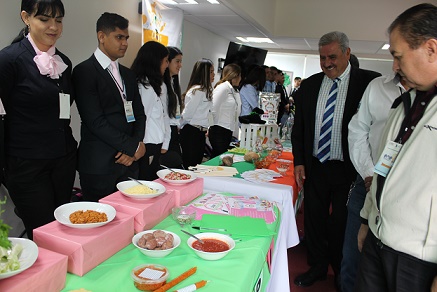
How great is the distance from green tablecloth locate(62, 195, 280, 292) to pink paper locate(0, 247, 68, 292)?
6 cm

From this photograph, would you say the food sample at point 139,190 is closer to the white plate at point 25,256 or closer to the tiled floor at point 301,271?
the white plate at point 25,256

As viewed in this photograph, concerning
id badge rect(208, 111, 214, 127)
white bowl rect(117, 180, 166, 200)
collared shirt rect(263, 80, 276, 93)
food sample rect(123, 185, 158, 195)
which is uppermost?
collared shirt rect(263, 80, 276, 93)

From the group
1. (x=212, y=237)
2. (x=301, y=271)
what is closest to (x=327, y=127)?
(x=301, y=271)

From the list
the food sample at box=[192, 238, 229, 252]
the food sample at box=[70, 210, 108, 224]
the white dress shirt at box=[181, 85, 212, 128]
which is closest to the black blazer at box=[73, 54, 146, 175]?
Result: the food sample at box=[70, 210, 108, 224]

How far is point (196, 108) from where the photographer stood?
144 inches

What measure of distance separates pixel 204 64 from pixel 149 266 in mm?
2984

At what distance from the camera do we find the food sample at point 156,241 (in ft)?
3.51

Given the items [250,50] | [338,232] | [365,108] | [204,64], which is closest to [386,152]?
[365,108]

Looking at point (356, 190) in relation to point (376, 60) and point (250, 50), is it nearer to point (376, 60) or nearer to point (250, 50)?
point (250, 50)

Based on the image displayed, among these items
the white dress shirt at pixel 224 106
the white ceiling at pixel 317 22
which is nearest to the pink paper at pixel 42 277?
the white dress shirt at pixel 224 106

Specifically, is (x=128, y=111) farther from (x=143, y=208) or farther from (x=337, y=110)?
(x=337, y=110)

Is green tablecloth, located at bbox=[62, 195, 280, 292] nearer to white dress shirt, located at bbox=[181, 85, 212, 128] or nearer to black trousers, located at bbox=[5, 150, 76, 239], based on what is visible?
black trousers, located at bbox=[5, 150, 76, 239]

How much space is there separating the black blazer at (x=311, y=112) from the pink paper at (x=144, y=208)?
45.0 inches

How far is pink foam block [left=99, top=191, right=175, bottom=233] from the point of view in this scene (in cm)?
120
